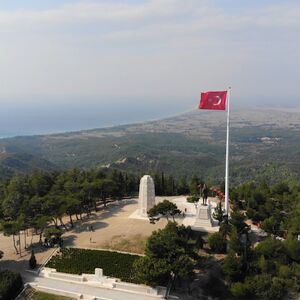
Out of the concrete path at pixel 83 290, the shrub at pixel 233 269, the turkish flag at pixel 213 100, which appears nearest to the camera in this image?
the concrete path at pixel 83 290

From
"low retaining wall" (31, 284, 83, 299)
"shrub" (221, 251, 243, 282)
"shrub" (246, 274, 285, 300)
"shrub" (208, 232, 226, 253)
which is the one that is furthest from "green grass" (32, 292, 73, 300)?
"shrub" (246, 274, 285, 300)

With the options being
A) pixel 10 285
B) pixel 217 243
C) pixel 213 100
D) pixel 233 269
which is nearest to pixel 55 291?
pixel 10 285

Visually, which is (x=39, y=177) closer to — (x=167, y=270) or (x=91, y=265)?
(x=91, y=265)

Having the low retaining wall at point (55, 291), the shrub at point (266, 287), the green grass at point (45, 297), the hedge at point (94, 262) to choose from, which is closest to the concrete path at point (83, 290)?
the low retaining wall at point (55, 291)

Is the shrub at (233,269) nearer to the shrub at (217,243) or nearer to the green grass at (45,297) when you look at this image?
the shrub at (217,243)

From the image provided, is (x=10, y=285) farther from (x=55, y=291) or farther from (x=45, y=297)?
(x=55, y=291)

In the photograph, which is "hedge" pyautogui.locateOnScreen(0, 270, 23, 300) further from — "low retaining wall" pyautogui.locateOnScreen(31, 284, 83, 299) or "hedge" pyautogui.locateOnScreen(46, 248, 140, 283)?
"hedge" pyautogui.locateOnScreen(46, 248, 140, 283)
